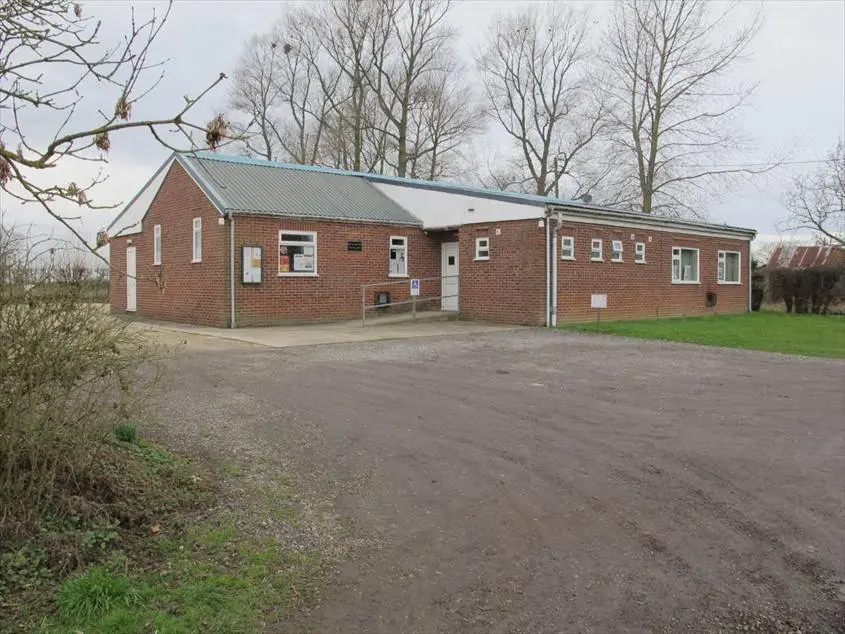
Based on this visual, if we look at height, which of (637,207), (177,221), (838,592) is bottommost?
(838,592)

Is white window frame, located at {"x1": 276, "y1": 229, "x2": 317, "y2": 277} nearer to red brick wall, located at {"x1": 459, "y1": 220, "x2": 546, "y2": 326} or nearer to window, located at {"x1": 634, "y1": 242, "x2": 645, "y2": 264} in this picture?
red brick wall, located at {"x1": 459, "y1": 220, "x2": 546, "y2": 326}

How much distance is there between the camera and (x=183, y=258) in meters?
21.7

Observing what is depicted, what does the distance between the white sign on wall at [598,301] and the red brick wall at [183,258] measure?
33.9 ft

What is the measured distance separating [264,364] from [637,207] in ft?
102

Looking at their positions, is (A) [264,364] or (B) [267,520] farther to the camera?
(A) [264,364]

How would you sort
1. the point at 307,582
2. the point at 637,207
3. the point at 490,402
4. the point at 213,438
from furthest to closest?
the point at 637,207
the point at 490,402
the point at 213,438
the point at 307,582

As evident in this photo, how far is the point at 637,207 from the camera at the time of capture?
3900 cm

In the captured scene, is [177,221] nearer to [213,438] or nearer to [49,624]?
[213,438]

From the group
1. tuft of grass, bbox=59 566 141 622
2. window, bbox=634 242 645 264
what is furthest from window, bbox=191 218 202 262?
tuft of grass, bbox=59 566 141 622

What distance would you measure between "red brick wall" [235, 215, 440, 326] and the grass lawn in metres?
6.22

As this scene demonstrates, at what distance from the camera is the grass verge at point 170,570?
352 centimetres

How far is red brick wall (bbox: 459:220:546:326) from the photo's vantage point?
772 inches

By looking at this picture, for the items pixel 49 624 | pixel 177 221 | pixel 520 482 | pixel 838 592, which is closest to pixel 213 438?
pixel 520 482

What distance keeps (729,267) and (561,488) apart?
25.5 meters
